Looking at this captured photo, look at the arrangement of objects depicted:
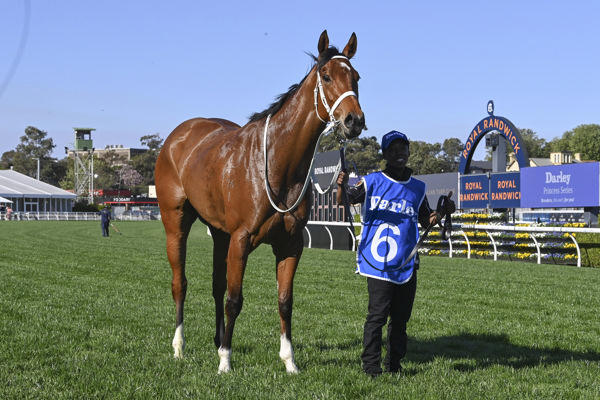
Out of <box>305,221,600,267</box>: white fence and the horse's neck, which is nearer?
the horse's neck

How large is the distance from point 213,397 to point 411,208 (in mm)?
1757

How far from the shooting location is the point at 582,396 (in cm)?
387

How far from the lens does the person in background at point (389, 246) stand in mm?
4246

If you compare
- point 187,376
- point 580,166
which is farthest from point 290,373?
point 580,166

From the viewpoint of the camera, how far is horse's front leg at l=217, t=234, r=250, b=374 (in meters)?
4.39

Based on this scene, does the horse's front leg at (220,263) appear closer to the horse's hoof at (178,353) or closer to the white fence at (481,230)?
the horse's hoof at (178,353)

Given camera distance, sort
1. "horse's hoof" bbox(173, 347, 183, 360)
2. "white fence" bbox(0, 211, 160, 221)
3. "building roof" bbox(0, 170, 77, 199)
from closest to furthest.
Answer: "horse's hoof" bbox(173, 347, 183, 360), "white fence" bbox(0, 211, 160, 221), "building roof" bbox(0, 170, 77, 199)

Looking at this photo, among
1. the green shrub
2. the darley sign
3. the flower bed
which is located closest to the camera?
the green shrub

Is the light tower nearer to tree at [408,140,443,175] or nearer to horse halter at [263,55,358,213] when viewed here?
tree at [408,140,443,175]

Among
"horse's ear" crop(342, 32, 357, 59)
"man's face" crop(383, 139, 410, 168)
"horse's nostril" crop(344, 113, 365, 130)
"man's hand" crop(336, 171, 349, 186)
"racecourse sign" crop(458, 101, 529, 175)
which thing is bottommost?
"man's hand" crop(336, 171, 349, 186)

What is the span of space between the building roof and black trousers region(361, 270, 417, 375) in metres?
63.7

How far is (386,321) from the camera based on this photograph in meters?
4.29

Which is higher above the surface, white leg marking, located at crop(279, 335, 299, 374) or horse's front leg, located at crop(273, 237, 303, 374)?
horse's front leg, located at crop(273, 237, 303, 374)

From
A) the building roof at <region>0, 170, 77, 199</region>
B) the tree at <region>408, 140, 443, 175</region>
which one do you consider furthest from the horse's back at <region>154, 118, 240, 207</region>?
the tree at <region>408, 140, 443, 175</region>
